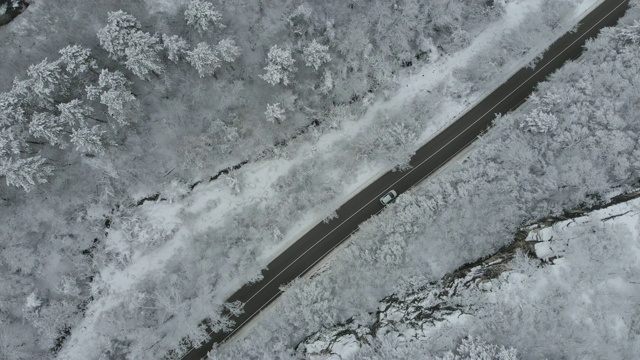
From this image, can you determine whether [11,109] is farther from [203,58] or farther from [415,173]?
[415,173]

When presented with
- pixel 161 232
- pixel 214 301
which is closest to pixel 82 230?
pixel 161 232

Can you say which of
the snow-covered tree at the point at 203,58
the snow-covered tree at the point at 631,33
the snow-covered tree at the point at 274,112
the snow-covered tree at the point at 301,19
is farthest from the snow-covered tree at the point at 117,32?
the snow-covered tree at the point at 631,33

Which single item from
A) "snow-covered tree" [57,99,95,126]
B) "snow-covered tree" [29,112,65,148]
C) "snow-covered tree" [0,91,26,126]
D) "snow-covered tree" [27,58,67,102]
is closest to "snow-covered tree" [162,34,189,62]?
"snow-covered tree" [57,99,95,126]

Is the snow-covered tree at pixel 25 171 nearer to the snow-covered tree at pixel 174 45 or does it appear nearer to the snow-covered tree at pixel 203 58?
the snow-covered tree at pixel 174 45

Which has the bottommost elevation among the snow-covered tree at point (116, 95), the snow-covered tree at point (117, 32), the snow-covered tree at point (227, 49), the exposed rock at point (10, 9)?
the snow-covered tree at point (227, 49)

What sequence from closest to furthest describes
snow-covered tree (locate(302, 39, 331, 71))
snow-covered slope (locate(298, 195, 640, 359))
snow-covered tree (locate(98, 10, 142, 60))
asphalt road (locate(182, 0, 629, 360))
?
snow-covered slope (locate(298, 195, 640, 359)) → snow-covered tree (locate(98, 10, 142, 60)) → snow-covered tree (locate(302, 39, 331, 71)) → asphalt road (locate(182, 0, 629, 360))

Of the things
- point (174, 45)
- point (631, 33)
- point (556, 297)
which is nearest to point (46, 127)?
point (174, 45)

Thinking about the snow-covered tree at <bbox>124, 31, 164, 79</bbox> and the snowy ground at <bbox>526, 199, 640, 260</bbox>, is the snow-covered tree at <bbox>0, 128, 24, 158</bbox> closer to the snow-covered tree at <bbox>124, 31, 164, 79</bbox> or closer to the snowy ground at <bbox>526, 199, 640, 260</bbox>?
the snow-covered tree at <bbox>124, 31, 164, 79</bbox>
